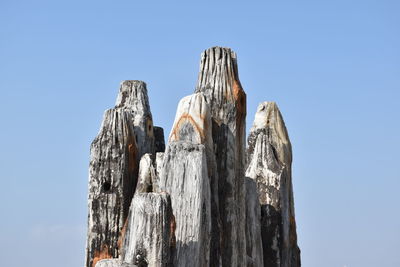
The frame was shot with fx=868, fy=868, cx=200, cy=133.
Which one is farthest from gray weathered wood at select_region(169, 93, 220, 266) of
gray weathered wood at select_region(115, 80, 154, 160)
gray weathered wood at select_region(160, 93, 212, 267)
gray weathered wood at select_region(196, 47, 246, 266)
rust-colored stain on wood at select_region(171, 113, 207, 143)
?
gray weathered wood at select_region(115, 80, 154, 160)

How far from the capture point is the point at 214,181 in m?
9.84

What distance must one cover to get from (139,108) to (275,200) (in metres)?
2.68

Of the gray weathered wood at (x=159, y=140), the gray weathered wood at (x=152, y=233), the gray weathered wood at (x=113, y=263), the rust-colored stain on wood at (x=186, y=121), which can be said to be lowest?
the gray weathered wood at (x=113, y=263)

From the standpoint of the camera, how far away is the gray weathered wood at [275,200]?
40.9 feet

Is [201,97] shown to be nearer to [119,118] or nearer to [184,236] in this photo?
[119,118]

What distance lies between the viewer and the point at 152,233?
27.4ft

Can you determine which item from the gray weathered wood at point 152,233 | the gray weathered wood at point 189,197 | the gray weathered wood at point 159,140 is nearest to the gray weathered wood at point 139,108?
the gray weathered wood at point 159,140

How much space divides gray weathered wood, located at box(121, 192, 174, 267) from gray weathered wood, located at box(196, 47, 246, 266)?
1.67 metres

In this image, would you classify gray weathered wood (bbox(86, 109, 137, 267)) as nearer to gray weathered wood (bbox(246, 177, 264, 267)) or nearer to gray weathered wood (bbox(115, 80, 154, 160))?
gray weathered wood (bbox(115, 80, 154, 160))

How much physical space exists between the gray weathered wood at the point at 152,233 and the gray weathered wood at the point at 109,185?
3.73ft

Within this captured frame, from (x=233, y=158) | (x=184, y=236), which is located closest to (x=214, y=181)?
(x=233, y=158)

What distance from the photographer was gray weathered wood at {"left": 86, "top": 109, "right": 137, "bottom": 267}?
9.54 meters

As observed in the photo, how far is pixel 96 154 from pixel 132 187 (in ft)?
1.80

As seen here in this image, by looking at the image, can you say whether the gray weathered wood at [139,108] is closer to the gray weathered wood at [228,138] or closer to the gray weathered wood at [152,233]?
the gray weathered wood at [228,138]
